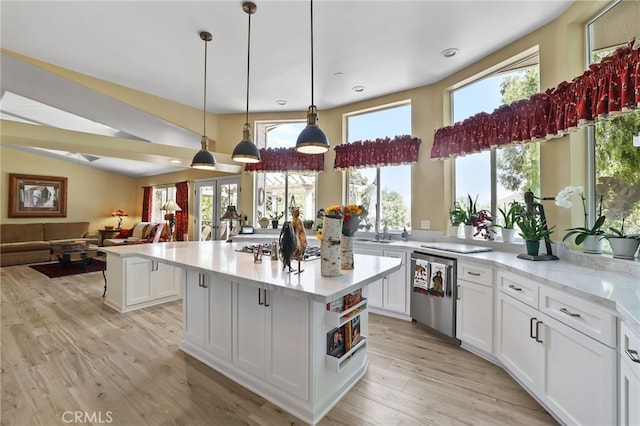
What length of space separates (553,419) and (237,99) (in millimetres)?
5030

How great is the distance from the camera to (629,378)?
4.06ft

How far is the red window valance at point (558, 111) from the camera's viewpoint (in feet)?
5.96

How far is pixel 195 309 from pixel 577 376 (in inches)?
108

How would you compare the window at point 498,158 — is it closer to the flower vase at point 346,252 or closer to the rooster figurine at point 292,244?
the flower vase at point 346,252

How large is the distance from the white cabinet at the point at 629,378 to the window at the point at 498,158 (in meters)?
1.87

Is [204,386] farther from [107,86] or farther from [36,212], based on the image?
[36,212]

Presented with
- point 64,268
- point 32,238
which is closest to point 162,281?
point 64,268

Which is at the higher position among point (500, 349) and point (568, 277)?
point (568, 277)

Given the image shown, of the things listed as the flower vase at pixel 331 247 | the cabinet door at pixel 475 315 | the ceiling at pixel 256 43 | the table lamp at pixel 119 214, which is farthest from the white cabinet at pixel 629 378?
the table lamp at pixel 119 214

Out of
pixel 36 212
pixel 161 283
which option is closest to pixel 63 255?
pixel 36 212

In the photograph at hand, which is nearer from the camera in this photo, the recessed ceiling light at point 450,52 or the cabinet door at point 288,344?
the cabinet door at point 288,344

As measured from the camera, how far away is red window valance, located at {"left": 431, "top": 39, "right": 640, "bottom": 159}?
182cm

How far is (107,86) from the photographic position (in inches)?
150
